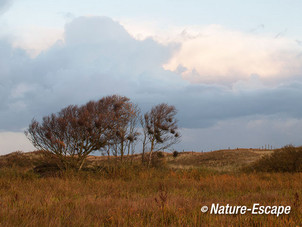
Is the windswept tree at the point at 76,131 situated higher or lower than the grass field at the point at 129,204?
higher

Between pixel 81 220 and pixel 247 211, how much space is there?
134 inches

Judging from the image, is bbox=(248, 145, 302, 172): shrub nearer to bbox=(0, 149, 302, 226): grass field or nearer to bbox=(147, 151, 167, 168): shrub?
bbox=(147, 151, 167, 168): shrub

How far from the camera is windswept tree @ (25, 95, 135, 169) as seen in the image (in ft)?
44.5

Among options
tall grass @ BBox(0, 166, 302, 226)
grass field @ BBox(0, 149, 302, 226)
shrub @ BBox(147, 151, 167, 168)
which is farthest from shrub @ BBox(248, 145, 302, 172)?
tall grass @ BBox(0, 166, 302, 226)

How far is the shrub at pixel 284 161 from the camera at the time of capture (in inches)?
770

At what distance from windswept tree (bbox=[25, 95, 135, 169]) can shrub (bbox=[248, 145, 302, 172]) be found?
12521mm

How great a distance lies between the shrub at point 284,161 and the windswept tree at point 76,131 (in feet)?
41.1

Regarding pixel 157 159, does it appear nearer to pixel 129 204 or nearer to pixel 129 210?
pixel 129 204

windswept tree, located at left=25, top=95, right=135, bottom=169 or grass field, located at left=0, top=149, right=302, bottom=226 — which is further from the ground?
windswept tree, located at left=25, top=95, right=135, bottom=169

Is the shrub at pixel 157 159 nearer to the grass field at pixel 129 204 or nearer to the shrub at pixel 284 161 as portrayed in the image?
the shrub at pixel 284 161

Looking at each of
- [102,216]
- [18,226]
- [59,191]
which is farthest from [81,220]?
[59,191]

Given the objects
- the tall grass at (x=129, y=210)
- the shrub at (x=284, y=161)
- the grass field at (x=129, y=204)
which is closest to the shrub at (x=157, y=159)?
the shrub at (x=284, y=161)

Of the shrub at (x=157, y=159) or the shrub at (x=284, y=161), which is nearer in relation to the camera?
the shrub at (x=284, y=161)

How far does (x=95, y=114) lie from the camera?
14203 mm
